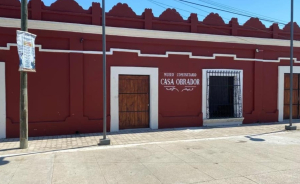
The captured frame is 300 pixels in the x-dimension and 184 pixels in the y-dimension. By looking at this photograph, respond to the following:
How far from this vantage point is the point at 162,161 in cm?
581

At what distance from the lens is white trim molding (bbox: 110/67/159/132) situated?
361 inches

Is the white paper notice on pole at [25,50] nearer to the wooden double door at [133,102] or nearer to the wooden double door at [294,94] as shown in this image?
the wooden double door at [133,102]

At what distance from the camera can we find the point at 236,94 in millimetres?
11086

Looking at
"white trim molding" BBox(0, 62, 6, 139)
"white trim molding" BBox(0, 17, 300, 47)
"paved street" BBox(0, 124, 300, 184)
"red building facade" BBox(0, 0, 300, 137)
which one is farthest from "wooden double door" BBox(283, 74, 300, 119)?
"white trim molding" BBox(0, 62, 6, 139)

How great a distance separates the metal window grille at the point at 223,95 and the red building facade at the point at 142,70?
43mm

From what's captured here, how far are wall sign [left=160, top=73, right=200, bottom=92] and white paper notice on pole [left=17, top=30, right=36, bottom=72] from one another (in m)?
4.86

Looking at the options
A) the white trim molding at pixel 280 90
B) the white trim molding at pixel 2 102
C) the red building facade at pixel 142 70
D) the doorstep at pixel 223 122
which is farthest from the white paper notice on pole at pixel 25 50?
the white trim molding at pixel 280 90

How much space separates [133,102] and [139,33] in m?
2.65

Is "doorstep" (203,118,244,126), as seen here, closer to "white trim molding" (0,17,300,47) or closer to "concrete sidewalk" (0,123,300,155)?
"concrete sidewalk" (0,123,300,155)

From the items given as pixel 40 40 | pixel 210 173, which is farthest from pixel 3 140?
pixel 210 173

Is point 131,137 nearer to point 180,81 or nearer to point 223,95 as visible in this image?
point 180,81

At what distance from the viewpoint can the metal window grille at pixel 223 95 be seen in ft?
35.0

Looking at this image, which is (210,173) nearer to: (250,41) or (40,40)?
(40,40)

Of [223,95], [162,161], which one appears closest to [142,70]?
[223,95]
